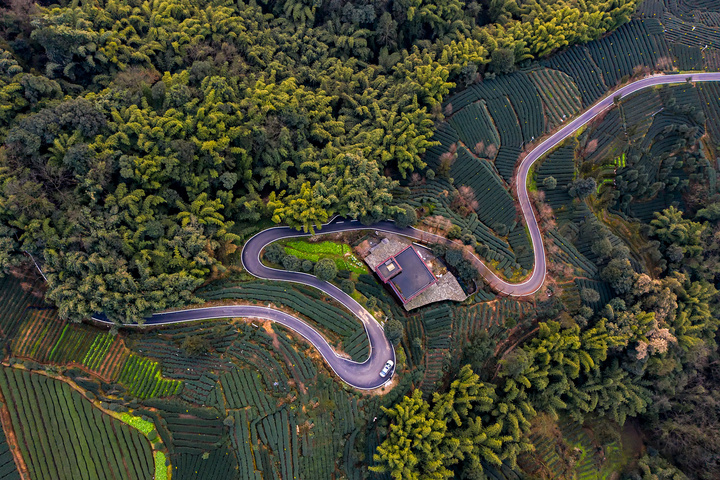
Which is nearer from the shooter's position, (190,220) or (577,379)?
(190,220)

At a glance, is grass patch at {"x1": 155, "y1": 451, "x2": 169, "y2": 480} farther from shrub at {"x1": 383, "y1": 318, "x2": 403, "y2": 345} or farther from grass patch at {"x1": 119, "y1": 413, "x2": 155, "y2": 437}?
shrub at {"x1": 383, "y1": 318, "x2": 403, "y2": 345}

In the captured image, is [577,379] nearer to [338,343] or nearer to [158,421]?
[338,343]

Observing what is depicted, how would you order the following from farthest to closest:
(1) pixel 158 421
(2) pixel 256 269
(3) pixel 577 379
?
(3) pixel 577 379
(2) pixel 256 269
(1) pixel 158 421

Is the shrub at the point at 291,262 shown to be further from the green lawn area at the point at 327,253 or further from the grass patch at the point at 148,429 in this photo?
the grass patch at the point at 148,429

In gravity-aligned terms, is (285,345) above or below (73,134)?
below

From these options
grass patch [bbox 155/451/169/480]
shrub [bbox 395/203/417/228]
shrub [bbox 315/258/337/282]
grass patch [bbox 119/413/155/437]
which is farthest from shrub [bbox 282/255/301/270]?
grass patch [bbox 155/451/169/480]

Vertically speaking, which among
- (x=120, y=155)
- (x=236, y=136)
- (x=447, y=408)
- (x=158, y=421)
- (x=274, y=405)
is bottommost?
(x=158, y=421)

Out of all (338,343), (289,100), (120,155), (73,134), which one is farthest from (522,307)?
(73,134)
